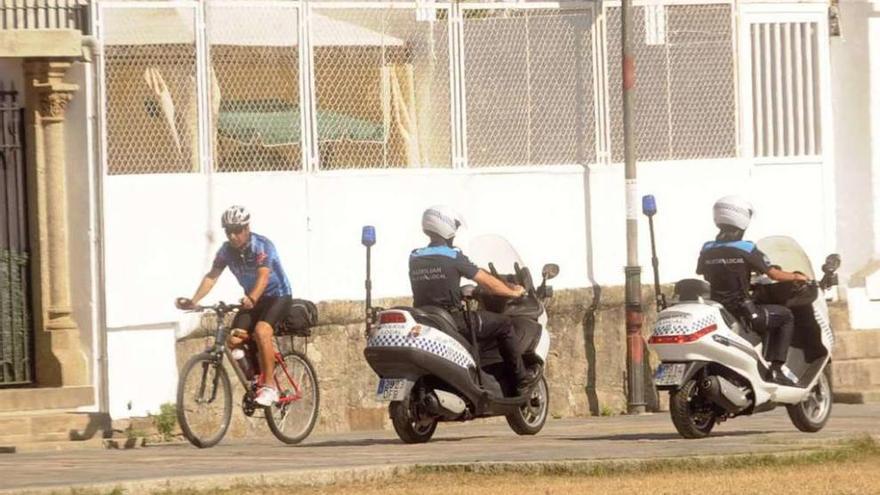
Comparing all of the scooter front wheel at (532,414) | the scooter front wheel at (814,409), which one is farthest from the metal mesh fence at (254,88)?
the scooter front wheel at (814,409)

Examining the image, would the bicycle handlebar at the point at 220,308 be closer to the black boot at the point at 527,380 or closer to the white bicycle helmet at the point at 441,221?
the white bicycle helmet at the point at 441,221

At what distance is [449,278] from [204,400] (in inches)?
80.2

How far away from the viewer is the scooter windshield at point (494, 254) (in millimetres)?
18219

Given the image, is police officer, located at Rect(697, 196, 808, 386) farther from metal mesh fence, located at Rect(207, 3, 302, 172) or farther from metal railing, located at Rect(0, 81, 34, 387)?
metal railing, located at Rect(0, 81, 34, 387)

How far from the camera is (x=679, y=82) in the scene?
72.8 ft

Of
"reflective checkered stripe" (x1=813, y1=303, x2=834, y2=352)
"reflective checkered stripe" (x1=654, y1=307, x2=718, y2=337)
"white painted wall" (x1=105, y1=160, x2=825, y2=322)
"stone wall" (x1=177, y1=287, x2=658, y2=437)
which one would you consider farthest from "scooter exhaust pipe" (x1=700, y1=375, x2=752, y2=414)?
"stone wall" (x1=177, y1=287, x2=658, y2=437)

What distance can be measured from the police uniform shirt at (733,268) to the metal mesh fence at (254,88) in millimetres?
4488

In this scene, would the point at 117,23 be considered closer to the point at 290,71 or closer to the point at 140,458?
the point at 290,71

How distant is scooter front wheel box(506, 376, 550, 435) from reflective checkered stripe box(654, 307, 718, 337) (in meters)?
1.38

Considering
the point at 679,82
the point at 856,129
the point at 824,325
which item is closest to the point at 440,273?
the point at 824,325

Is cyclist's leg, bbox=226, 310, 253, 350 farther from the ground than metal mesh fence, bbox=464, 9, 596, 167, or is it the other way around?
metal mesh fence, bbox=464, 9, 596, 167

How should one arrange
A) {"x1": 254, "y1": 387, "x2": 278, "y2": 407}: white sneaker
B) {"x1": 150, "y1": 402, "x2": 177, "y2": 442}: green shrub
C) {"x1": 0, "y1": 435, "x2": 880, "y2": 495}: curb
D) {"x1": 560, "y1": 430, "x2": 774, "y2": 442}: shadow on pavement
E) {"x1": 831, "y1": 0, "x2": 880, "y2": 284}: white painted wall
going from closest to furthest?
{"x1": 0, "y1": 435, "x2": 880, "y2": 495}: curb
{"x1": 560, "y1": 430, "x2": 774, "y2": 442}: shadow on pavement
{"x1": 254, "y1": 387, "x2": 278, "y2": 407}: white sneaker
{"x1": 150, "y1": 402, "x2": 177, "y2": 442}: green shrub
{"x1": 831, "y1": 0, "x2": 880, "y2": 284}: white painted wall

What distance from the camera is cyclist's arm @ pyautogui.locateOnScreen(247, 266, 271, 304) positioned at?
687 inches

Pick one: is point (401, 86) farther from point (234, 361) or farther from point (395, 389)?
point (395, 389)
